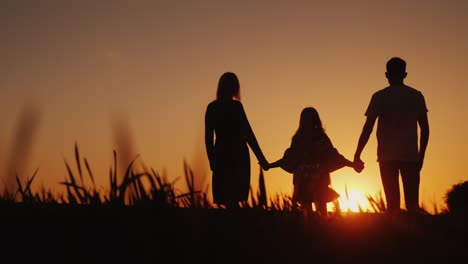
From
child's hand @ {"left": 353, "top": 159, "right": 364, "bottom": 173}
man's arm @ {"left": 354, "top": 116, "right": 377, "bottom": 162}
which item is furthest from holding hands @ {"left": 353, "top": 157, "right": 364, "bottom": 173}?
man's arm @ {"left": 354, "top": 116, "right": 377, "bottom": 162}

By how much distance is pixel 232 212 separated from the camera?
A: 4.07 meters

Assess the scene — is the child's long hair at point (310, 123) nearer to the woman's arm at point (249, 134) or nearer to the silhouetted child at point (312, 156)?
the silhouetted child at point (312, 156)

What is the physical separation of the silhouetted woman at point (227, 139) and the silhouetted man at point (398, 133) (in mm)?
1565

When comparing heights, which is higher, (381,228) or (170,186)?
(170,186)

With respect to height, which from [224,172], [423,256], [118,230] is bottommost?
[423,256]

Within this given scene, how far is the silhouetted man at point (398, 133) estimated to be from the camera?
26.0ft

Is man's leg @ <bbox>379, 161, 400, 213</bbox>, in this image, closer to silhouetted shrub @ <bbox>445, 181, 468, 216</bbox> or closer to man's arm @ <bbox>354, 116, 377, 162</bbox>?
man's arm @ <bbox>354, 116, 377, 162</bbox>

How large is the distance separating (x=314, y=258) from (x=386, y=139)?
15.9 ft

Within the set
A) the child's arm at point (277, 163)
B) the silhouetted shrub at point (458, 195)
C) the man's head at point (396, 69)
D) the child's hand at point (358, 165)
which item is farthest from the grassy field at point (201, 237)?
the child's arm at point (277, 163)

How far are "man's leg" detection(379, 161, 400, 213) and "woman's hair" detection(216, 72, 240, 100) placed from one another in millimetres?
1967

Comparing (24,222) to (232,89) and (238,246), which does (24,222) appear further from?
(232,89)

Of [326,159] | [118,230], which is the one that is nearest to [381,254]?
[118,230]

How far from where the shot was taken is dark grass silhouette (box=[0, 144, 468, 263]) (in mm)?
2873

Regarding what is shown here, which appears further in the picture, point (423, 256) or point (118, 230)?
point (423, 256)
